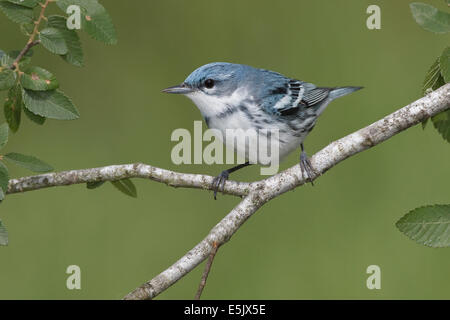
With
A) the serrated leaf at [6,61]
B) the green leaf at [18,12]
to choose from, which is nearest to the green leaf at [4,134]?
the serrated leaf at [6,61]

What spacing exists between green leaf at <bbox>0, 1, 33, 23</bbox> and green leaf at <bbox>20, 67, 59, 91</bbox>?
148 mm

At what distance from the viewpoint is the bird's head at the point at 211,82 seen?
92.5 inches

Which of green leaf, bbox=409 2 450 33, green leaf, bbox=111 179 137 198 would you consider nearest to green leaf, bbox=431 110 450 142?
green leaf, bbox=409 2 450 33

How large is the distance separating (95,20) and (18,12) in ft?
0.79

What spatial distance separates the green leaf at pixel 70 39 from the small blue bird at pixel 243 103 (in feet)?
1.88

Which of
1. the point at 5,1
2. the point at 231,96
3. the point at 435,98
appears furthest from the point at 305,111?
the point at 5,1

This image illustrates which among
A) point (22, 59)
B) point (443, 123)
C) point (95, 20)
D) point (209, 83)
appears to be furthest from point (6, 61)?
point (443, 123)

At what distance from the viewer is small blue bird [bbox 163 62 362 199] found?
91.6 inches

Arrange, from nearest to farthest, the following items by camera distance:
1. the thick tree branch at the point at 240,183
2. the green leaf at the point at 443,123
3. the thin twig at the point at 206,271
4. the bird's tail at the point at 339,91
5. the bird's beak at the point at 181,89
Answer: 1. the thin twig at the point at 206,271
2. the thick tree branch at the point at 240,183
3. the green leaf at the point at 443,123
4. the bird's beak at the point at 181,89
5. the bird's tail at the point at 339,91

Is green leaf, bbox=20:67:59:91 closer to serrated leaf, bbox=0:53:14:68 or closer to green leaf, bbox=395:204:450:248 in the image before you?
serrated leaf, bbox=0:53:14:68

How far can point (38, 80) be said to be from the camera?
1715 millimetres

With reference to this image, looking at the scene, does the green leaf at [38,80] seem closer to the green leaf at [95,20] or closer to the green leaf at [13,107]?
the green leaf at [13,107]

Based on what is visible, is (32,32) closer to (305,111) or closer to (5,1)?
(5,1)

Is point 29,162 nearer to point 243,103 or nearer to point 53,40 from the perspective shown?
point 53,40
